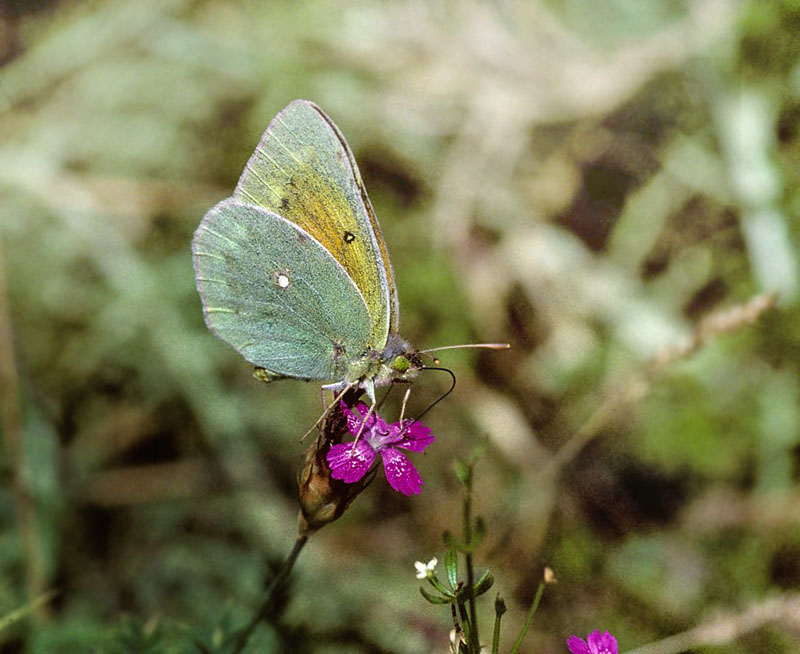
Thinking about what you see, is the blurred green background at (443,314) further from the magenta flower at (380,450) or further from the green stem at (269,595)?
the magenta flower at (380,450)

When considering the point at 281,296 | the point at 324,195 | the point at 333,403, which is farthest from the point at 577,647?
the point at 324,195

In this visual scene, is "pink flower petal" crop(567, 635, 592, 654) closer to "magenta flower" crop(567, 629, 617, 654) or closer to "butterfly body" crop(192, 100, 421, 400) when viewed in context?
"magenta flower" crop(567, 629, 617, 654)

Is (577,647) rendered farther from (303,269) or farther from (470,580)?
(303,269)

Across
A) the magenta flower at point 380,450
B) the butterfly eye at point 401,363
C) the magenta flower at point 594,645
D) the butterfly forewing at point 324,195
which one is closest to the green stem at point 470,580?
the magenta flower at point 594,645

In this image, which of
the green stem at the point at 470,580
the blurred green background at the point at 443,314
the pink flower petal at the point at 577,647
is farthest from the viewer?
the blurred green background at the point at 443,314

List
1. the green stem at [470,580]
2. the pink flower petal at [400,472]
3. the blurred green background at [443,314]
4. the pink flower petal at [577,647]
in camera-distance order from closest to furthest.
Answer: the green stem at [470,580] → the pink flower petal at [577,647] → the pink flower petal at [400,472] → the blurred green background at [443,314]

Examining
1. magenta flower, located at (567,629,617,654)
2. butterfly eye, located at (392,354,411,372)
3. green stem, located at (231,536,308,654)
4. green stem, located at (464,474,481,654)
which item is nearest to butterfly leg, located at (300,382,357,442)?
butterfly eye, located at (392,354,411,372)
